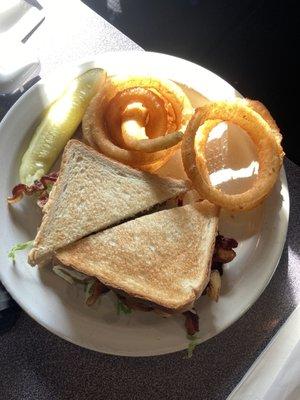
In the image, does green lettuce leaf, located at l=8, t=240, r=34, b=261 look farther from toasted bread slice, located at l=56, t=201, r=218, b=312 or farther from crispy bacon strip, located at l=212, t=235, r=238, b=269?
crispy bacon strip, located at l=212, t=235, r=238, b=269

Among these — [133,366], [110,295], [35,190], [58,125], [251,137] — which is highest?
[251,137]

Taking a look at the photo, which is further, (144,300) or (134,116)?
(134,116)

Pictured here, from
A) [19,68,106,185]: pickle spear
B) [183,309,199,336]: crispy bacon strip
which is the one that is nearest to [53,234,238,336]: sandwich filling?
[183,309,199,336]: crispy bacon strip

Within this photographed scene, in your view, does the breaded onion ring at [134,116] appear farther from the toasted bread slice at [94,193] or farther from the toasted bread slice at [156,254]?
the toasted bread slice at [156,254]

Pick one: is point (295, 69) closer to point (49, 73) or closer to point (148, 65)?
point (148, 65)

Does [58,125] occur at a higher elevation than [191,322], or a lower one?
higher

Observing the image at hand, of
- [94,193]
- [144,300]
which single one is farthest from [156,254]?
[94,193]

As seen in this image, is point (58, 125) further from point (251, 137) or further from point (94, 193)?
point (251, 137)

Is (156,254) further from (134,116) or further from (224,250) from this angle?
(134,116)
